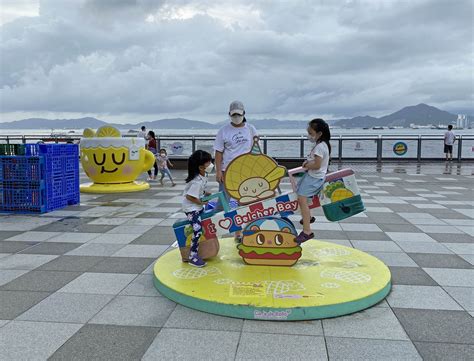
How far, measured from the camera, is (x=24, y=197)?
8.05 m

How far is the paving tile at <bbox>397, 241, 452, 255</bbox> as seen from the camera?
5418 mm

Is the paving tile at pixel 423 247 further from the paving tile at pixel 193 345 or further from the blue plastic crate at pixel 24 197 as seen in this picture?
the blue plastic crate at pixel 24 197

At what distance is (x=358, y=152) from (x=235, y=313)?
62.8 feet

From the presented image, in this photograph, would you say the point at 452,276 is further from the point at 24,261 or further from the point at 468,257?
the point at 24,261

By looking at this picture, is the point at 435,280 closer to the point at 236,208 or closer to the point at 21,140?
the point at 236,208

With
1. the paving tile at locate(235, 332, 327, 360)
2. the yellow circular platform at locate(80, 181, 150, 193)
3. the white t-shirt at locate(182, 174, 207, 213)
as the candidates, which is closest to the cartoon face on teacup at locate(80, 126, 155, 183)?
the yellow circular platform at locate(80, 181, 150, 193)

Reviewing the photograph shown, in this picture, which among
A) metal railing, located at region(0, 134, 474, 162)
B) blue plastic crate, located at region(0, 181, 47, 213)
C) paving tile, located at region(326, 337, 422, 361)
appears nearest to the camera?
paving tile, located at region(326, 337, 422, 361)

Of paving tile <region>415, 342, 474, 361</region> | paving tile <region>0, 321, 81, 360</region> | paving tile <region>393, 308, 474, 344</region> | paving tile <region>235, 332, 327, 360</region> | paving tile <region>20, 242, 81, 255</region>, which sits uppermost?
paving tile <region>393, 308, 474, 344</region>

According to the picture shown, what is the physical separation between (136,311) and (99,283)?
0.87 m

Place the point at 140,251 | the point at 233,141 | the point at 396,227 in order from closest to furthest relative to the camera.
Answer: the point at 233,141
the point at 140,251
the point at 396,227

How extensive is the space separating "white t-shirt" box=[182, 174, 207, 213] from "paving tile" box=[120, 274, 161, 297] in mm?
804

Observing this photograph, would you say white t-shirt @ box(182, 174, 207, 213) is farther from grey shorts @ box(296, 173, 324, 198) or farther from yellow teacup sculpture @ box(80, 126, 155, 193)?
yellow teacup sculpture @ box(80, 126, 155, 193)

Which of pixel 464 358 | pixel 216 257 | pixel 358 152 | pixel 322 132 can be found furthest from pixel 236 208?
pixel 358 152

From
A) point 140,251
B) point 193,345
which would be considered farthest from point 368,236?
point 193,345
